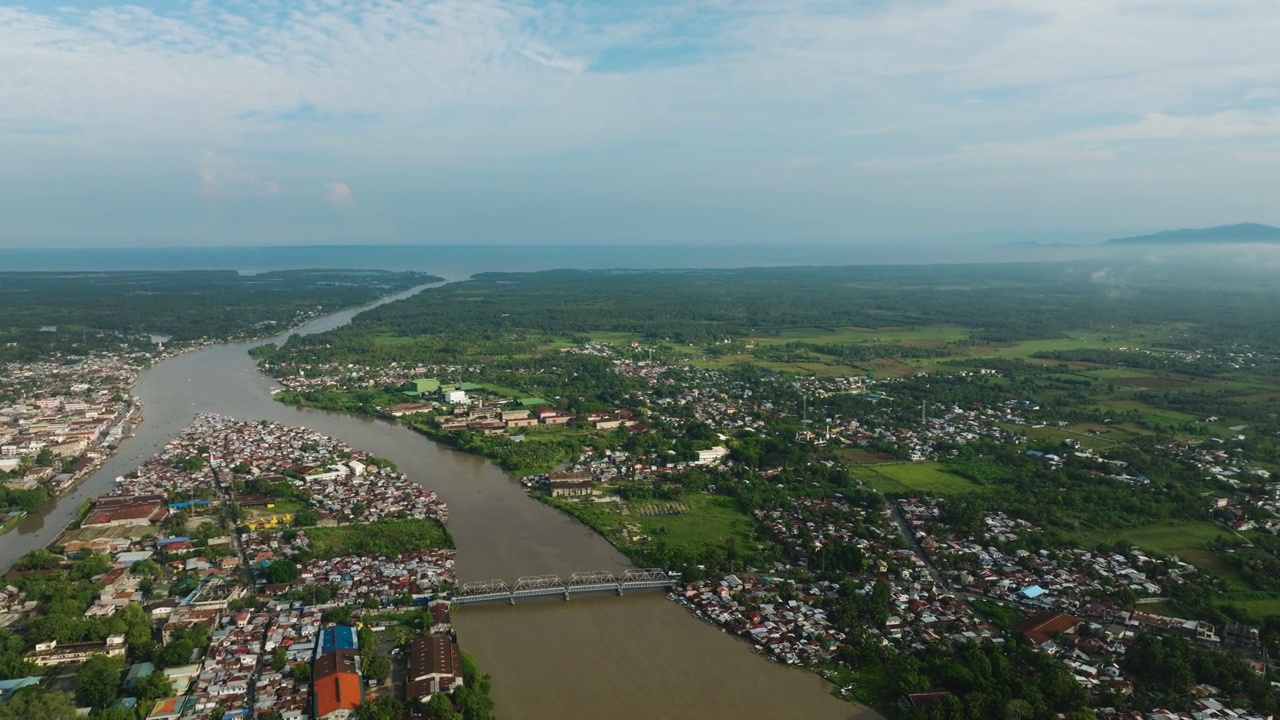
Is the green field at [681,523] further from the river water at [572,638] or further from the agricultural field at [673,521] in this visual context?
the river water at [572,638]

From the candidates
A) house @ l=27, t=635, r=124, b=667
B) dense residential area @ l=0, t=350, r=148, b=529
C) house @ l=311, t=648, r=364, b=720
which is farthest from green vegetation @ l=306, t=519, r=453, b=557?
dense residential area @ l=0, t=350, r=148, b=529

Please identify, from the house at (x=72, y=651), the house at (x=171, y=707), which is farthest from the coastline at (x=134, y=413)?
the house at (x=171, y=707)

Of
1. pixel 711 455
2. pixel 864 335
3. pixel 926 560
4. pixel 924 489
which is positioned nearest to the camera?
pixel 926 560

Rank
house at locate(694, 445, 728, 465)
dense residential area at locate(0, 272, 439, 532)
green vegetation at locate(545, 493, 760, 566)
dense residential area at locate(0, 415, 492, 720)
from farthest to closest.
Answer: house at locate(694, 445, 728, 465) → dense residential area at locate(0, 272, 439, 532) → green vegetation at locate(545, 493, 760, 566) → dense residential area at locate(0, 415, 492, 720)

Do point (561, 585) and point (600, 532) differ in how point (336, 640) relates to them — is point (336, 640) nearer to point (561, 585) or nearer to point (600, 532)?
point (561, 585)

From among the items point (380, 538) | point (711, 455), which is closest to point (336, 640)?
point (380, 538)

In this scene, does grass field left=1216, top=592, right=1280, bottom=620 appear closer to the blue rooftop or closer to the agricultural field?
the blue rooftop
